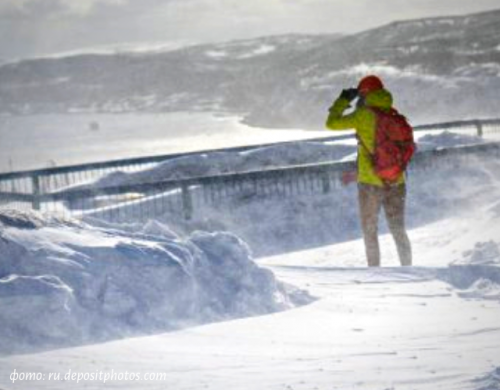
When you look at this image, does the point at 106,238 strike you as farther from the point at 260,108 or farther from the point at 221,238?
the point at 260,108

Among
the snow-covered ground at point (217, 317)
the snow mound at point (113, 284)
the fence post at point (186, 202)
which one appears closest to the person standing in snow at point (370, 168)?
the snow-covered ground at point (217, 317)

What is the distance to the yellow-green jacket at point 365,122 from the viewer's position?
31.8ft

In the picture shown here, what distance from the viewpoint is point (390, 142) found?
9727 mm

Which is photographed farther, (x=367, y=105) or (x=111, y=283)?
(x=367, y=105)

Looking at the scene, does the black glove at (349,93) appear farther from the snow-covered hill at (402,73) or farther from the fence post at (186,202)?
the snow-covered hill at (402,73)

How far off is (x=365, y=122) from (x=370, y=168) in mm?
473

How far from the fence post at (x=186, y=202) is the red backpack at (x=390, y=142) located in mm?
6311

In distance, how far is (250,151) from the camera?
20.1 meters

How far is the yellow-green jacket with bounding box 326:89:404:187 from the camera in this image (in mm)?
9680

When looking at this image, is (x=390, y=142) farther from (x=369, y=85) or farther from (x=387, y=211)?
(x=387, y=211)

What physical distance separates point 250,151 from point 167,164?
171cm

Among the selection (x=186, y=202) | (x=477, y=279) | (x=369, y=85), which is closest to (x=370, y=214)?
(x=369, y=85)

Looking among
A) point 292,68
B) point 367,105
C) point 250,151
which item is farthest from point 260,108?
point 367,105

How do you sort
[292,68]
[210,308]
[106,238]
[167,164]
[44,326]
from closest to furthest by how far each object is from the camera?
[44,326] → [210,308] → [106,238] → [167,164] → [292,68]
